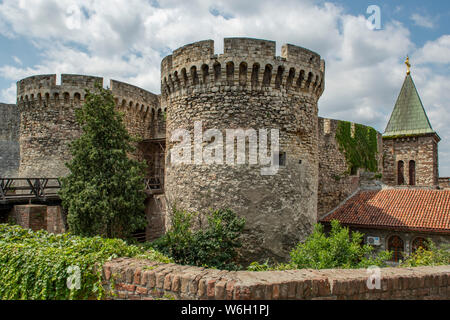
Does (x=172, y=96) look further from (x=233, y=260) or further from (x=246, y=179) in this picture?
(x=233, y=260)

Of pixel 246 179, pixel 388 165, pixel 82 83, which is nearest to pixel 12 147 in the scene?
pixel 82 83

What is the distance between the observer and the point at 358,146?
1767cm

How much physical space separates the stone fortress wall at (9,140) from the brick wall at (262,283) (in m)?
19.6

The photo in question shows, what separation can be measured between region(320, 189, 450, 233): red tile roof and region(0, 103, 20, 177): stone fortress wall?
19.3 metres

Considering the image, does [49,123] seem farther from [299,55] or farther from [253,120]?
[299,55]

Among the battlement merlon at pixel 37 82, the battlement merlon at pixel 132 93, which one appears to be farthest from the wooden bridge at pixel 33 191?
the battlement merlon at pixel 37 82

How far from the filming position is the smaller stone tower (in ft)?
68.9

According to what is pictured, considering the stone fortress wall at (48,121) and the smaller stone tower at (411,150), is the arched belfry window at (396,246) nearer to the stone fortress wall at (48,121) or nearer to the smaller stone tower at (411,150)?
the smaller stone tower at (411,150)

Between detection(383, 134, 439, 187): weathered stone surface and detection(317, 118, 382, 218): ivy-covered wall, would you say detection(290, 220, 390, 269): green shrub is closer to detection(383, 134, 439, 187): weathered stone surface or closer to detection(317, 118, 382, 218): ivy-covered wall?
detection(317, 118, 382, 218): ivy-covered wall

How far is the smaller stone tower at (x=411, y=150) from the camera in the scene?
21.0 meters

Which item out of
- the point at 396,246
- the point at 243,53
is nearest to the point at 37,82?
the point at 243,53

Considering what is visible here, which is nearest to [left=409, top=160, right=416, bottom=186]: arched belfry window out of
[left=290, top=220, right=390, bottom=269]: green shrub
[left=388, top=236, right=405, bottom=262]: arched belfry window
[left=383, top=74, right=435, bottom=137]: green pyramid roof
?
[left=383, top=74, right=435, bottom=137]: green pyramid roof

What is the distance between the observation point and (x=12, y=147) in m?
20.5
